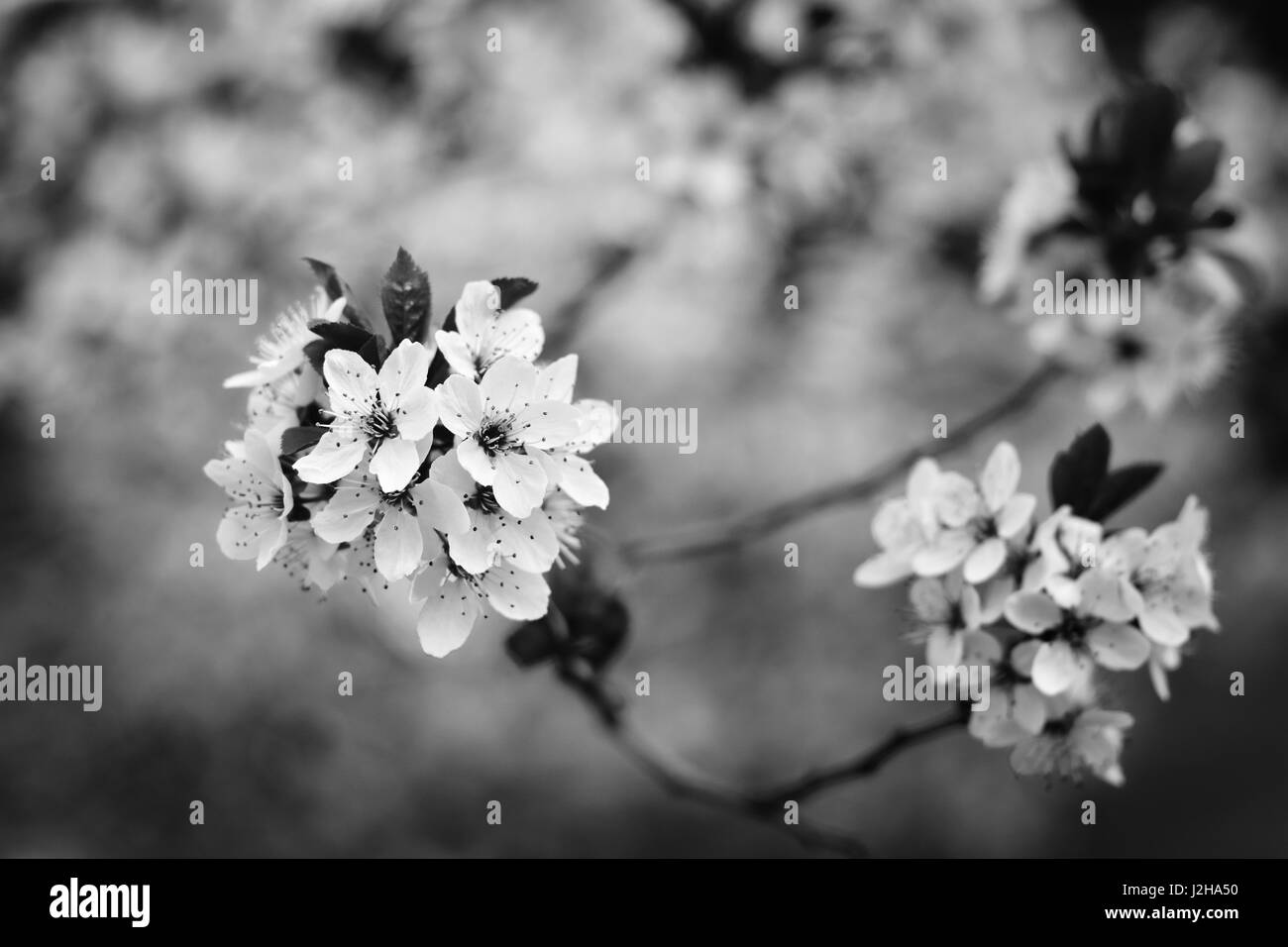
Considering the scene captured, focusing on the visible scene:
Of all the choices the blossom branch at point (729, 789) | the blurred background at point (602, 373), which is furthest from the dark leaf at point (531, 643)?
the blurred background at point (602, 373)

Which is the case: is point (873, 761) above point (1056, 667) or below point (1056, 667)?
below

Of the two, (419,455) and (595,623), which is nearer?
(419,455)

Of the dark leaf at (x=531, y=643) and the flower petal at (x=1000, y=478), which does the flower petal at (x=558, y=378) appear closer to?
the dark leaf at (x=531, y=643)

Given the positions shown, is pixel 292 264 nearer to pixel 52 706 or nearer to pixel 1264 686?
pixel 52 706

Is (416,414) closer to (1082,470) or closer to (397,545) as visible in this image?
(397,545)

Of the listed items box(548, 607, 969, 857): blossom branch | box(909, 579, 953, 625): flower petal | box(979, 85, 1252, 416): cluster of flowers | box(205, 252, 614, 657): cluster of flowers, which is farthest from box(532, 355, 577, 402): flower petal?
box(979, 85, 1252, 416): cluster of flowers

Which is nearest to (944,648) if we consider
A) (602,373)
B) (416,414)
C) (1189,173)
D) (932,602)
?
(932,602)
